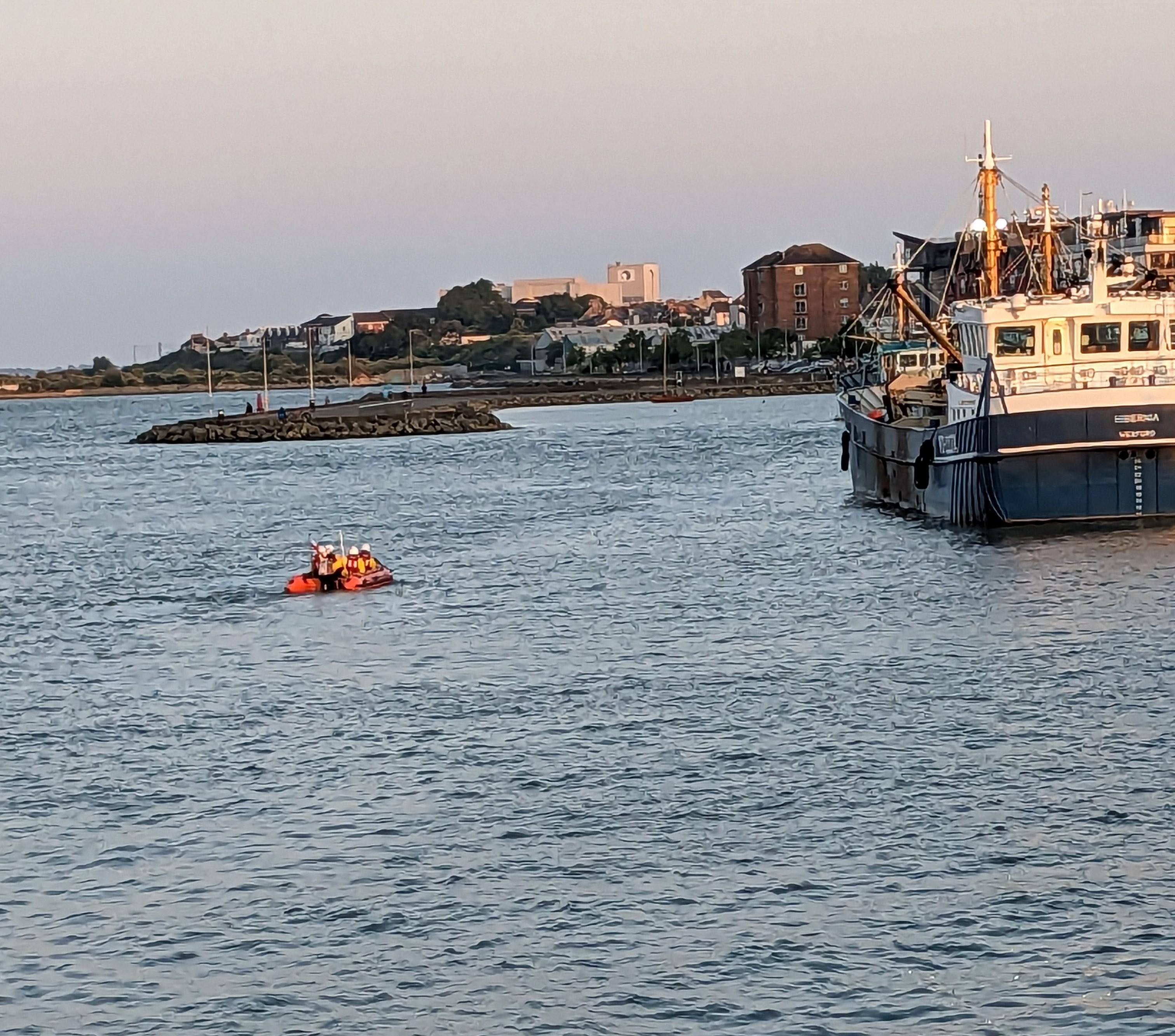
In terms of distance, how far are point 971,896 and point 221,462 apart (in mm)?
100322

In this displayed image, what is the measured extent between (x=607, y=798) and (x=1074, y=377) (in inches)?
1083

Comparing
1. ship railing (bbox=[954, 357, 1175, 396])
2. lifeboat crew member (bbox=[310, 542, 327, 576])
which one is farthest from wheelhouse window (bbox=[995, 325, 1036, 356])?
lifeboat crew member (bbox=[310, 542, 327, 576])

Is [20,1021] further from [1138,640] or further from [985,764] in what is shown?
[1138,640]

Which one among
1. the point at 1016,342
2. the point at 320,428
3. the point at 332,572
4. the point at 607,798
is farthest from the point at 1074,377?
the point at 320,428

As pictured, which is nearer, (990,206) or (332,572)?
(332,572)

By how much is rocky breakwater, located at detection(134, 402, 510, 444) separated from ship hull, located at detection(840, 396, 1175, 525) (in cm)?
10056

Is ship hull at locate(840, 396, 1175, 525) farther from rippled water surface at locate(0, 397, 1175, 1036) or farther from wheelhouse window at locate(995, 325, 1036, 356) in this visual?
wheelhouse window at locate(995, 325, 1036, 356)

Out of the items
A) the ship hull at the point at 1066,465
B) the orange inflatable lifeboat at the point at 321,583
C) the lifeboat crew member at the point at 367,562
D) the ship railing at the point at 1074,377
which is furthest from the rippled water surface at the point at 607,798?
the ship railing at the point at 1074,377

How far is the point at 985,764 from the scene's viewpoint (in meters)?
22.9

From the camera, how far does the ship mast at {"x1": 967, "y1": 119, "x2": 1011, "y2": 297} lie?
56744 mm

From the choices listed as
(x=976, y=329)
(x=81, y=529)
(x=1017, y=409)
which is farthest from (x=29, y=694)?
(x=81, y=529)

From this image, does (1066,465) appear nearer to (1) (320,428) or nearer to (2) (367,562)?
(2) (367,562)

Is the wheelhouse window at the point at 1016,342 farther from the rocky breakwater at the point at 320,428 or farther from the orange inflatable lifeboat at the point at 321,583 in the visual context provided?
the rocky breakwater at the point at 320,428

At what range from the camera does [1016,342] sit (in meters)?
48.0
